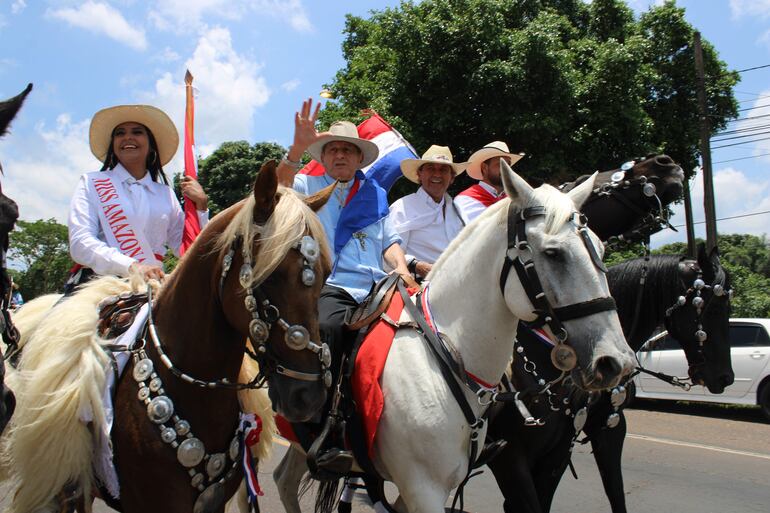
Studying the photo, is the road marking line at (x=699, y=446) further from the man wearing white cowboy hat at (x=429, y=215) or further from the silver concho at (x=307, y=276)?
the silver concho at (x=307, y=276)

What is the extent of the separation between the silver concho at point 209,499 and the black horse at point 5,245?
0.82 meters

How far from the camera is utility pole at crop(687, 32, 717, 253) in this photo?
15.4 meters

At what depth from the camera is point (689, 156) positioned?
1728 centimetres

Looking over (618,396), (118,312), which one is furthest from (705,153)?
(118,312)

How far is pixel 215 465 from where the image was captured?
105 inches

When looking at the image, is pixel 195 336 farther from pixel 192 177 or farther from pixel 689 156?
pixel 689 156

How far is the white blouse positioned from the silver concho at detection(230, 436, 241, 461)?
110 cm

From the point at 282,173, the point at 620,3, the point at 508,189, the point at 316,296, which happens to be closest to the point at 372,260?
the point at 282,173

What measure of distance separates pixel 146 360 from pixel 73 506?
740mm

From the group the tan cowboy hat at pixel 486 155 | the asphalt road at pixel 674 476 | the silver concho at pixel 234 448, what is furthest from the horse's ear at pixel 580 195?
the asphalt road at pixel 674 476

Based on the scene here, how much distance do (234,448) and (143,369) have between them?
21.3 inches

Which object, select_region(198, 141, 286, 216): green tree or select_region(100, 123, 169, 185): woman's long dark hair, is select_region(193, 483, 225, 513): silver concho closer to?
select_region(100, 123, 169, 185): woman's long dark hair

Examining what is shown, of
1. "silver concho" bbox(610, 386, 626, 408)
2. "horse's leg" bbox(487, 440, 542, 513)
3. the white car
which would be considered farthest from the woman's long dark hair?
the white car

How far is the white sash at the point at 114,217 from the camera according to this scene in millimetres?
3504
